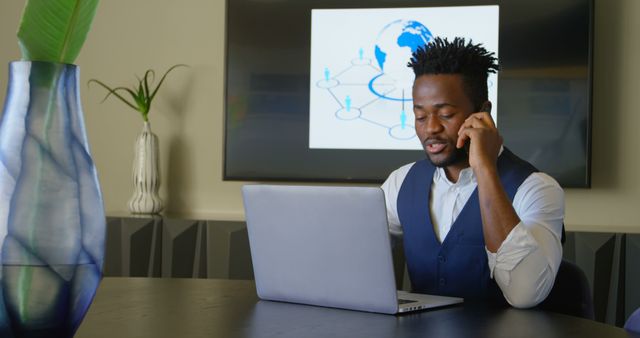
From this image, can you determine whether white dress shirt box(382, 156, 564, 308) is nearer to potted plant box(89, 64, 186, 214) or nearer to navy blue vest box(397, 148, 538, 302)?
navy blue vest box(397, 148, 538, 302)

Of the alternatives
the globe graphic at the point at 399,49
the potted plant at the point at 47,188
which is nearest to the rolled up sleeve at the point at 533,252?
the potted plant at the point at 47,188

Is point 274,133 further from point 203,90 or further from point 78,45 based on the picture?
point 78,45

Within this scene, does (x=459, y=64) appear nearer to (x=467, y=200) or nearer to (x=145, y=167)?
(x=467, y=200)

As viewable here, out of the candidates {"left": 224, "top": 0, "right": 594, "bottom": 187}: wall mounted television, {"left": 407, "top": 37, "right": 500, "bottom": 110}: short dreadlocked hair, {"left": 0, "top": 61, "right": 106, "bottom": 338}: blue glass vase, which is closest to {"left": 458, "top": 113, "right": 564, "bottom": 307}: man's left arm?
{"left": 407, "top": 37, "right": 500, "bottom": 110}: short dreadlocked hair

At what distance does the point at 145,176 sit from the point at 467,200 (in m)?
2.08

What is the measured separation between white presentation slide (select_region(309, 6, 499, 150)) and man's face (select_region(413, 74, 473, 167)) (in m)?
1.45

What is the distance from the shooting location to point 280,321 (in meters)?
1.47

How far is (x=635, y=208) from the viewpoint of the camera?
144 inches

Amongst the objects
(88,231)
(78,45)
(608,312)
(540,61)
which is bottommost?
(608,312)

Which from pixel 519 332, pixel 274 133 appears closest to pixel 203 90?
pixel 274 133

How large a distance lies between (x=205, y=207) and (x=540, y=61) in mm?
1688

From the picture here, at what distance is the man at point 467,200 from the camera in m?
1.95

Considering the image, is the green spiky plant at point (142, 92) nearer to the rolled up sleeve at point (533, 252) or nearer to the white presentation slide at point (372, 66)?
the white presentation slide at point (372, 66)

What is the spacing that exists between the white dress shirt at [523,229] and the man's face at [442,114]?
8 cm
